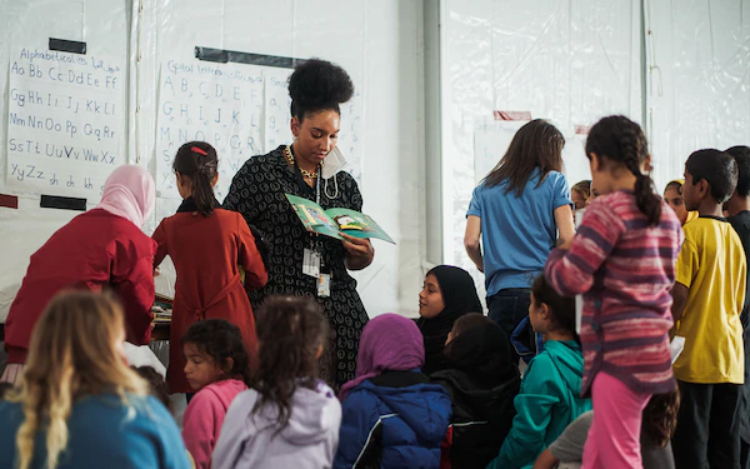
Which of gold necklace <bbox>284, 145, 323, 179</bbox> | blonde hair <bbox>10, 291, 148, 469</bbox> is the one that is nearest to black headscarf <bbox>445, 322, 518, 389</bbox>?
gold necklace <bbox>284, 145, 323, 179</bbox>

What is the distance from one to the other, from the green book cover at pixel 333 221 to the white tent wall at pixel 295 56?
1351 mm

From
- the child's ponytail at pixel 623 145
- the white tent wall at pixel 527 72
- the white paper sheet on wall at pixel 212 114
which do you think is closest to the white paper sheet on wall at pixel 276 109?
the white paper sheet on wall at pixel 212 114

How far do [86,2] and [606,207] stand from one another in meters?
2.94

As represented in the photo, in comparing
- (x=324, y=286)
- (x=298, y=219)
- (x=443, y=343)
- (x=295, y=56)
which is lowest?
(x=443, y=343)

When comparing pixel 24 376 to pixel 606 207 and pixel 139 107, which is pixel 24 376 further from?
pixel 139 107

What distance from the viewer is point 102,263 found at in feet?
8.72

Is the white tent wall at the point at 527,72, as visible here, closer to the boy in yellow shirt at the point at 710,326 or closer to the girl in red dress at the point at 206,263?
the boy in yellow shirt at the point at 710,326

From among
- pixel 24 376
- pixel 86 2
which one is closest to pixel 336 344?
pixel 24 376

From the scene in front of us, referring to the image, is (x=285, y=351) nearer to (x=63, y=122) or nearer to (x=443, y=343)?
(x=443, y=343)

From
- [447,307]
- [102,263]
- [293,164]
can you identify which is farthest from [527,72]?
[102,263]

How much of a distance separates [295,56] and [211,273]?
1.84 m

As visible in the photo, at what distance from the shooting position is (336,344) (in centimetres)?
310

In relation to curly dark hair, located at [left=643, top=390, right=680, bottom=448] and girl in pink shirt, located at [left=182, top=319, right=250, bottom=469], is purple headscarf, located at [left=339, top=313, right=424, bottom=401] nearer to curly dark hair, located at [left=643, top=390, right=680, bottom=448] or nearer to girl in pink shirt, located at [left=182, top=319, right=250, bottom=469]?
girl in pink shirt, located at [left=182, top=319, right=250, bottom=469]

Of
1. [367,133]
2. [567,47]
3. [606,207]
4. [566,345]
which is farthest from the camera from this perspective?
[567,47]
